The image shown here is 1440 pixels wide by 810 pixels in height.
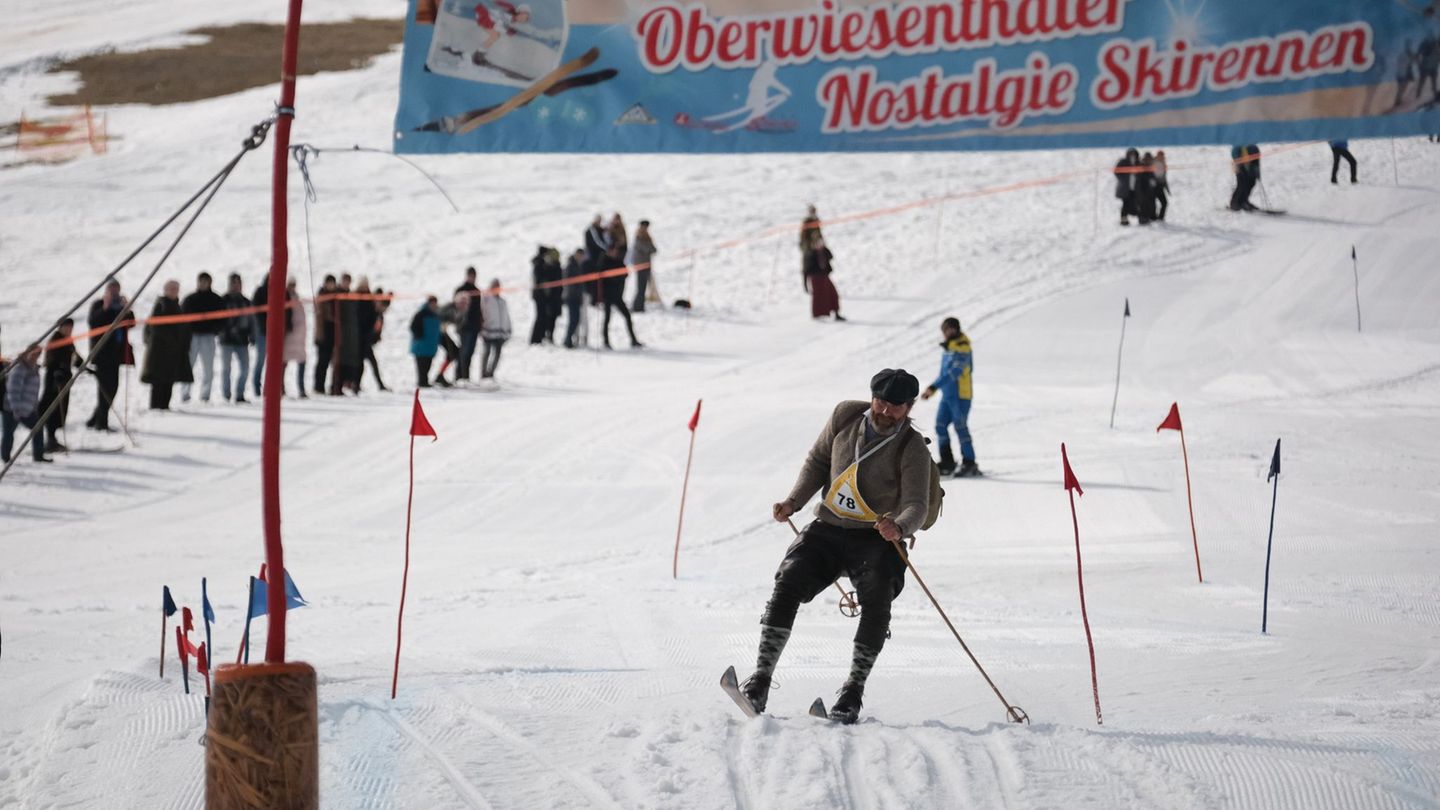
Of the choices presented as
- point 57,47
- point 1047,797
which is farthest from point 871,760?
point 57,47

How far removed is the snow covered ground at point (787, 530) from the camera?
5781mm

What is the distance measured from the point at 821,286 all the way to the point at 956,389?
29.5 ft

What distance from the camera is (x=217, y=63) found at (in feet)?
169

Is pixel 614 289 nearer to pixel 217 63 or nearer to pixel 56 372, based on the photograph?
pixel 56 372

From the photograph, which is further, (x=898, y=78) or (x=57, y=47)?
(x=57, y=47)

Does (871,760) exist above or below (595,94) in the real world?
below

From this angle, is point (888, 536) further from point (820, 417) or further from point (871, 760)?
point (820, 417)

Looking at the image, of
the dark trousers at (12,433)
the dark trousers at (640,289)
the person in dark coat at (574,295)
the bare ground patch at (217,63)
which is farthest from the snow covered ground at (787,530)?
the bare ground patch at (217,63)

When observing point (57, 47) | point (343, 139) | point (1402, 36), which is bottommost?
point (1402, 36)

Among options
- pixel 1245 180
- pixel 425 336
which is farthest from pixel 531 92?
pixel 1245 180

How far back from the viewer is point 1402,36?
646 centimetres

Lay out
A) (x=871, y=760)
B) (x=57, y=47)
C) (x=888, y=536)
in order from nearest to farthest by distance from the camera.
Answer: (x=871, y=760) < (x=888, y=536) < (x=57, y=47)

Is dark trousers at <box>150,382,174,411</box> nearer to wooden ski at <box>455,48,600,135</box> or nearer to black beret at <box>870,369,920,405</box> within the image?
wooden ski at <box>455,48,600,135</box>

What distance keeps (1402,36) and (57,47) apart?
54.5 metres
